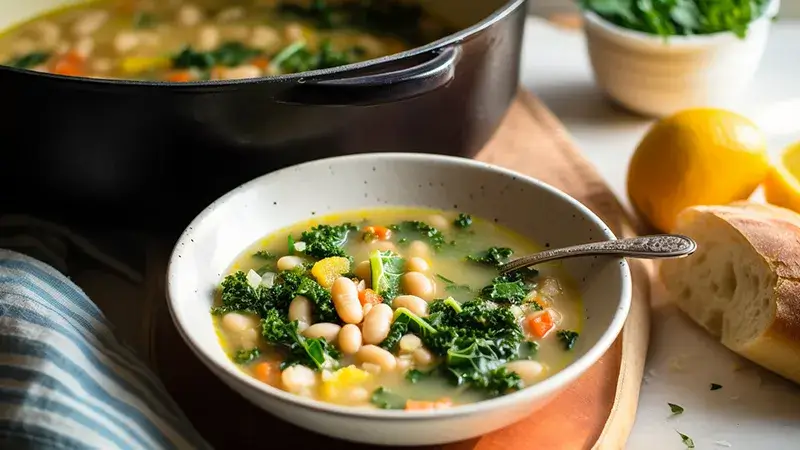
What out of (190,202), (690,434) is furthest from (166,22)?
(690,434)

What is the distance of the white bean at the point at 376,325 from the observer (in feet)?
4.61

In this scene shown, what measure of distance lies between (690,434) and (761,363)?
207 millimetres

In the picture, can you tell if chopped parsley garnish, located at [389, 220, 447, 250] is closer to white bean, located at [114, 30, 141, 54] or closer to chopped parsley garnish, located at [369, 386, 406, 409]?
chopped parsley garnish, located at [369, 386, 406, 409]

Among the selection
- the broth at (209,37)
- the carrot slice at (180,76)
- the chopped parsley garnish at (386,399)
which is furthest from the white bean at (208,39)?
the chopped parsley garnish at (386,399)

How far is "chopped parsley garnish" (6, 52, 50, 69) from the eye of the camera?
2.26 m

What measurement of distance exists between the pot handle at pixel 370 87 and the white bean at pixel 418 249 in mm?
251

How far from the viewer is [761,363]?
160 centimetres

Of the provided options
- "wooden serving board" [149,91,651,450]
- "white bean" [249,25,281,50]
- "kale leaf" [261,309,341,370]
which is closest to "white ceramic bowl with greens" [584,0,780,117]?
"wooden serving board" [149,91,651,450]

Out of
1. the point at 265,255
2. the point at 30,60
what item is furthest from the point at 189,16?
the point at 265,255

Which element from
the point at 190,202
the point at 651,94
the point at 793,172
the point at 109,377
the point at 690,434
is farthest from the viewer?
the point at 651,94

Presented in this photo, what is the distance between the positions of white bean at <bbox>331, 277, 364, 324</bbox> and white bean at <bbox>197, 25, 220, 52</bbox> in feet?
3.54

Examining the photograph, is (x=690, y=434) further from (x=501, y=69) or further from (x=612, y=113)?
(x=612, y=113)

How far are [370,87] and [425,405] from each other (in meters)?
0.56

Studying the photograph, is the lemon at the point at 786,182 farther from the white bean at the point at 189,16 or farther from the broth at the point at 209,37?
the white bean at the point at 189,16
